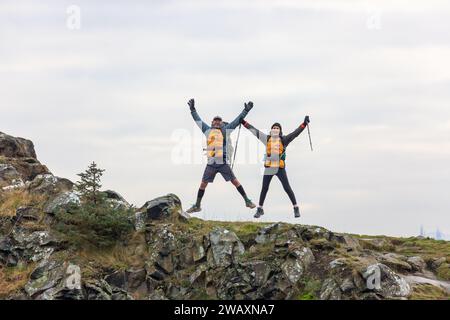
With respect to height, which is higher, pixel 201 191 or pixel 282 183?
pixel 282 183

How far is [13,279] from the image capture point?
103ft

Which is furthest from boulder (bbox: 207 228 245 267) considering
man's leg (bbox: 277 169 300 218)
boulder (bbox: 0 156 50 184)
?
boulder (bbox: 0 156 50 184)

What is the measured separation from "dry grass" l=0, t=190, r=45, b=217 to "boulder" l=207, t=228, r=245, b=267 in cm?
784

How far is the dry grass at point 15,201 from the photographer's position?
33906 mm

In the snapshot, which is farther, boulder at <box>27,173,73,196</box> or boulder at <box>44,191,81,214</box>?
boulder at <box>27,173,73,196</box>

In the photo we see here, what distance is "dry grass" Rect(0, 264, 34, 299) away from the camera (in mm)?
30719

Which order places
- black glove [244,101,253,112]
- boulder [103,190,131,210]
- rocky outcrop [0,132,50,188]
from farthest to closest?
rocky outcrop [0,132,50,188] < boulder [103,190,131,210] < black glove [244,101,253,112]

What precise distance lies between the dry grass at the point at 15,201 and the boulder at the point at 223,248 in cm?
784

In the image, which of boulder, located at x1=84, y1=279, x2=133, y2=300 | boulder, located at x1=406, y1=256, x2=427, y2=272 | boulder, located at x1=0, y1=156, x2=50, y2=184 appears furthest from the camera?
boulder, located at x1=0, y1=156, x2=50, y2=184

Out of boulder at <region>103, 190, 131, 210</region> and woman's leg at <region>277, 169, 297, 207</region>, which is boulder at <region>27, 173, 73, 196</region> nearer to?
boulder at <region>103, 190, 131, 210</region>

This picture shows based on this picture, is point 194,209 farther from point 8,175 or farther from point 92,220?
point 8,175

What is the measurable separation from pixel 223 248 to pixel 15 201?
9447 millimetres

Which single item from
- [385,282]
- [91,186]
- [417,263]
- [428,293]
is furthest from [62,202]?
[428,293]
